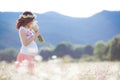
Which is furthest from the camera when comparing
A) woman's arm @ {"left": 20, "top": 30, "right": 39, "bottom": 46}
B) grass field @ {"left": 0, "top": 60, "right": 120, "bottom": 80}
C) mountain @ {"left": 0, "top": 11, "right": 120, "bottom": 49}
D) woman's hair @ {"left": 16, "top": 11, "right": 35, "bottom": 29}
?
mountain @ {"left": 0, "top": 11, "right": 120, "bottom": 49}

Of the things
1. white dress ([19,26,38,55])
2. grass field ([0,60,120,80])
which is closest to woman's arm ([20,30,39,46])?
white dress ([19,26,38,55])

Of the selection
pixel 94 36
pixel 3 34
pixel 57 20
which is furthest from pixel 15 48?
pixel 94 36

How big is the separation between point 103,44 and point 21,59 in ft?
2.86

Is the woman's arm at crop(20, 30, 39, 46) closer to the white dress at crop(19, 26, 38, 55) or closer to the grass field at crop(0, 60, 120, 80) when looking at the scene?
the white dress at crop(19, 26, 38, 55)

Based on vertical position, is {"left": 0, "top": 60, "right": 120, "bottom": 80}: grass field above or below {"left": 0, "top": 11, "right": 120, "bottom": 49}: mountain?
below

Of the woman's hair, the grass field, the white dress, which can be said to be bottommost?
the grass field

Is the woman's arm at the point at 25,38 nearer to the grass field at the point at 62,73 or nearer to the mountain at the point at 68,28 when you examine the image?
the grass field at the point at 62,73

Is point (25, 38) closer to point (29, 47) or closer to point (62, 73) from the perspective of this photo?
point (29, 47)

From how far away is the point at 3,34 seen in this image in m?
3.18

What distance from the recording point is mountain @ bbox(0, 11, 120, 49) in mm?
3113

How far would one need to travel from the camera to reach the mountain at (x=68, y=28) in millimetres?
3113

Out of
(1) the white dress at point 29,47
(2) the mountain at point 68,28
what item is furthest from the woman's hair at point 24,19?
(2) the mountain at point 68,28

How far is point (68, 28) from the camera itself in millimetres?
3209

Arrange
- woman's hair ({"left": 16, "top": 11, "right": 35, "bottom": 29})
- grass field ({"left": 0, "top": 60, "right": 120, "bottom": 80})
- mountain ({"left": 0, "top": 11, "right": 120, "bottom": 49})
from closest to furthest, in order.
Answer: grass field ({"left": 0, "top": 60, "right": 120, "bottom": 80}) → woman's hair ({"left": 16, "top": 11, "right": 35, "bottom": 29}) → mountain ({"left": 0, "top": 11, "right": 120, "bottom": 49})
